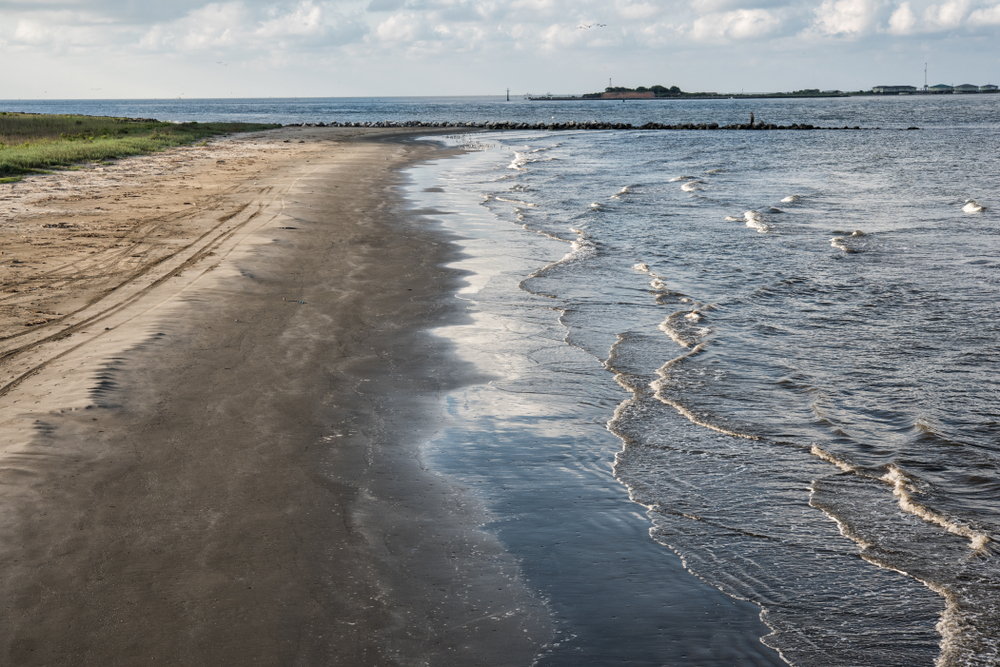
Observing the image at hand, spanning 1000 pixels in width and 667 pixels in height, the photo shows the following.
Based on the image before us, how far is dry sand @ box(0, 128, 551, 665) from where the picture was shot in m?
4.79

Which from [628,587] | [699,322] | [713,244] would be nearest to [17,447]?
[628,587]

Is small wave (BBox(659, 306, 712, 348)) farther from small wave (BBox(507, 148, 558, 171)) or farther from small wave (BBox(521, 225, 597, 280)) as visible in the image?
small wave (BBox(507, 148, 558, 171))

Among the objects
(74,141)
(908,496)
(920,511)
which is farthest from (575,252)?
(74,141)

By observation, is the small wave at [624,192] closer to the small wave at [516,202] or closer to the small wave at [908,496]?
the small wave at [516,202]

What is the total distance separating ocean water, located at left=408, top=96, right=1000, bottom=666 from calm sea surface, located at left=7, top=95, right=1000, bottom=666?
3 centimetres

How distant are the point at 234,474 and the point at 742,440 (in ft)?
15.6

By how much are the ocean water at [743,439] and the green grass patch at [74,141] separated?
2166cm

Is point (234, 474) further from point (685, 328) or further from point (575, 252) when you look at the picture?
point (575, 252)

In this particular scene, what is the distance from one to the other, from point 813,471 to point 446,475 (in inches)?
129

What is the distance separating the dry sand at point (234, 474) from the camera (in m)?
4.79

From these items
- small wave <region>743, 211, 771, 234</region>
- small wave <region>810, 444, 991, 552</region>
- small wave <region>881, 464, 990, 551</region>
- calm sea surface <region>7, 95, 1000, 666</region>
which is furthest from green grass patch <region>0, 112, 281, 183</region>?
small wave <region>881, 464, 990, 551</region>

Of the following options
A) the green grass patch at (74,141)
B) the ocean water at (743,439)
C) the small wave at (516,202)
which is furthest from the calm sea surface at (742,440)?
the green grass patch at (74,141)

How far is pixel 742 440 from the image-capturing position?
7.86m

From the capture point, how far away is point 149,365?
369 inches
